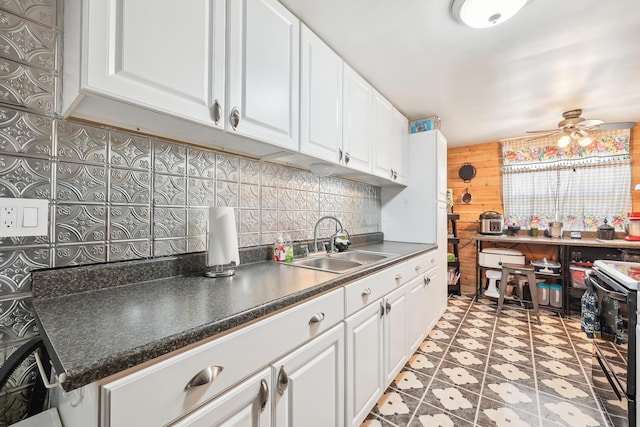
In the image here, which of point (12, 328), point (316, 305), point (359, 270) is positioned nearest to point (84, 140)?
point (12, 328)

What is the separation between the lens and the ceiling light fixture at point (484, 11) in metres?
1.27

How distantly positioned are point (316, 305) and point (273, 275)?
0.94 ft

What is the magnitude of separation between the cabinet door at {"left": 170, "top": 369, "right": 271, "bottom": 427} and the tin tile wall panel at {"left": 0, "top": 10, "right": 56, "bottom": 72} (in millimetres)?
1175

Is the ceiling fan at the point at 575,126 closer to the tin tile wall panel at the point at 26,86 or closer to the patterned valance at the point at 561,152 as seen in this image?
the patterned valance at the point at 561,152

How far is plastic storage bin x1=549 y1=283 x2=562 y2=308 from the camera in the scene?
3.08 m

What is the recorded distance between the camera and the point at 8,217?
2.61 ft

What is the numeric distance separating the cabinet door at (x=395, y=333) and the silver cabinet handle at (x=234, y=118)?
1.22 m

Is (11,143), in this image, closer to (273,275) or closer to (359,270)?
(273,275)

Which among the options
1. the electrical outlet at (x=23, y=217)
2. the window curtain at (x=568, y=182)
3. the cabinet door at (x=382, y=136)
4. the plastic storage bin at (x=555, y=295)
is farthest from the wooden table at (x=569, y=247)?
the electrical outlet at (x=23, y=217)

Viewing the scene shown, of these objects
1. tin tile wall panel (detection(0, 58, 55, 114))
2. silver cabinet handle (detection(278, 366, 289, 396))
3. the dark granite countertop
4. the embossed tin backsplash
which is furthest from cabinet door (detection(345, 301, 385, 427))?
tin tile wall panel (detection(0, 58, 55, 114))

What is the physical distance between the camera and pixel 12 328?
2.63ft

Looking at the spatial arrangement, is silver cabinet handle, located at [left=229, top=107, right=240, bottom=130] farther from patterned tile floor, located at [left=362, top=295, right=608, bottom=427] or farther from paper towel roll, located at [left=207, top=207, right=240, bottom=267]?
patterned tile floor, located at [left=362, top=295, right=608, bottom=427]

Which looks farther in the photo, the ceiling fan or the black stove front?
the ceiling fan

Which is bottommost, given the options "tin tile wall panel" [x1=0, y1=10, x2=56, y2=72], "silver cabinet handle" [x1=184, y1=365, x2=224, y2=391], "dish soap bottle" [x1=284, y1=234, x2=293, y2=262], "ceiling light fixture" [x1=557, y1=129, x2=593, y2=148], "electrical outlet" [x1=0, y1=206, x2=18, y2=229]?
"silver cabinet handle" [x1=184, y1=365, x2=224, y2=391]
